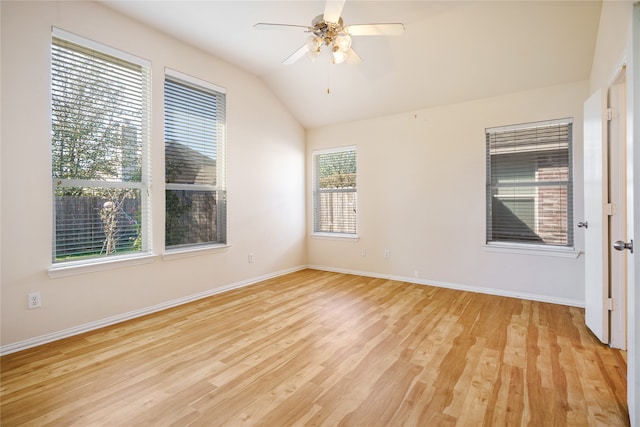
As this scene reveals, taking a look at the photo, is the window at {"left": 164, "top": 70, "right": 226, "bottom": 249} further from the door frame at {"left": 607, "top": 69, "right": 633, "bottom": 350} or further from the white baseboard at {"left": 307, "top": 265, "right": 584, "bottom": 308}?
the door frame at {"left": 607, "top": 69, "right": 633, "bottom": 350}

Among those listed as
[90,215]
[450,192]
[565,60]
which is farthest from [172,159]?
[565,60]

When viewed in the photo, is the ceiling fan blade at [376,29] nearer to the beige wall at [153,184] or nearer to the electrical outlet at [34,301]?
the beige wall at [153,184]

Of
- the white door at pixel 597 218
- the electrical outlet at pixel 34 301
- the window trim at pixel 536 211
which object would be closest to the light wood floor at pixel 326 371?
the white door at pixel 597 218

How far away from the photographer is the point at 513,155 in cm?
385

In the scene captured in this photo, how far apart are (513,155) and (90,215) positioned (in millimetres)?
4805

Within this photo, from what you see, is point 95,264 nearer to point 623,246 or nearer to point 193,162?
point 193,162

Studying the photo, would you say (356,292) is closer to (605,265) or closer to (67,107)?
(605,265)

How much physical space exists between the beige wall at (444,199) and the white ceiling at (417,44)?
0.28 m

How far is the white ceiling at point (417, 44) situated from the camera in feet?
9.64

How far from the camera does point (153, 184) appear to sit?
3.32 m

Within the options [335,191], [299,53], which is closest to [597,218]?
[299,53]

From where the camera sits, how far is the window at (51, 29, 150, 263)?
2.67m

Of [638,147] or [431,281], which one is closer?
[638,147]

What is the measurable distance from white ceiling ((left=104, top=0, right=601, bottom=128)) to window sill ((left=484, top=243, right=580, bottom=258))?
1.92 metres
